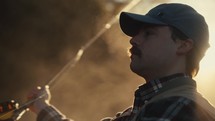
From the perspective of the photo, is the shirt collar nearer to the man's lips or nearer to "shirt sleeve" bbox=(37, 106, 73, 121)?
the man's lips

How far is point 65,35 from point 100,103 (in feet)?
7.83

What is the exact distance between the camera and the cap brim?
3.06 meters

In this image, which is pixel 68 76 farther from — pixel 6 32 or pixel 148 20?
pixel 148 20

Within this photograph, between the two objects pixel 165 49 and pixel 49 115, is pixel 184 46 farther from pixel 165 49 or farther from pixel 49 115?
pixel 49 115

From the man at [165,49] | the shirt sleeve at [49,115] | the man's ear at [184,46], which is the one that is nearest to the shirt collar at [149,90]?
the man at [165,49]

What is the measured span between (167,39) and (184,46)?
11 centimetres

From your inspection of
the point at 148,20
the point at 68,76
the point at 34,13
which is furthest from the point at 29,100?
the point at 68,76

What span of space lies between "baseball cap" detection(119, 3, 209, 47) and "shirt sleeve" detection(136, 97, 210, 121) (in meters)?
0.52

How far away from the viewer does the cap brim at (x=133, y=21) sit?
306cm

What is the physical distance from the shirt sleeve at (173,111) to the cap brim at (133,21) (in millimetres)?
534

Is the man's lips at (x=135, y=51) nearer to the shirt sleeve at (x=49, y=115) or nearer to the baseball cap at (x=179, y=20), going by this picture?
the baseball cap at (x=179, y=20)

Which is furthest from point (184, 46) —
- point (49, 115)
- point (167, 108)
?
point (49, 115)

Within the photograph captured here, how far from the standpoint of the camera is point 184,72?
312cm

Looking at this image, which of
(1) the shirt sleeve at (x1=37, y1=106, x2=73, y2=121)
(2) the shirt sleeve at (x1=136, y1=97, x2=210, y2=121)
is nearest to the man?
(2) the shirt sleeve at (x1=136, y1=97, x2=210, y2=121)
